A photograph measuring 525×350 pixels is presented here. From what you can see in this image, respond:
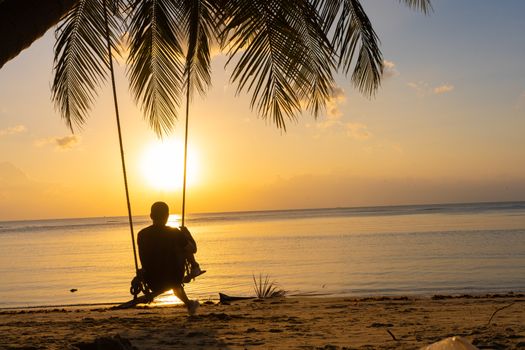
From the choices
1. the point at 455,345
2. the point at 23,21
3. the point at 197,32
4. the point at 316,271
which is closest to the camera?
the point at 455,345

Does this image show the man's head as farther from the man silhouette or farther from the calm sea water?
the calm sea water

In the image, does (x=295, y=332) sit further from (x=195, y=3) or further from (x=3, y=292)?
(x=3, y=292)

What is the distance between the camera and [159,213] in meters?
6.87

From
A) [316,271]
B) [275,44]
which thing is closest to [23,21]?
[275,44]

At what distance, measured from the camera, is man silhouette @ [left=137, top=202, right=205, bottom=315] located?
6734 millimetres

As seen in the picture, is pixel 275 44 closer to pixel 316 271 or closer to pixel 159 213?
pixel 159 213

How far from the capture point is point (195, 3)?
19.7 feet

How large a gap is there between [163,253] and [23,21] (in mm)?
3429

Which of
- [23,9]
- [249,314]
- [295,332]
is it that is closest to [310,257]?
[249,314]

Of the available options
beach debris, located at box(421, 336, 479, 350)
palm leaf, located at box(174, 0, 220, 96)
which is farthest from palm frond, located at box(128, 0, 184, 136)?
beach debris, located at box(421, 336, 479, 350)

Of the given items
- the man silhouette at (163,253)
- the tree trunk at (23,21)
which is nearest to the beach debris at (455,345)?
the tree trunk at (23,21)

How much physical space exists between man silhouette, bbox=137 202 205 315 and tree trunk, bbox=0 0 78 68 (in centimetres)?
311

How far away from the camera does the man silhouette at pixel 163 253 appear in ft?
22.1

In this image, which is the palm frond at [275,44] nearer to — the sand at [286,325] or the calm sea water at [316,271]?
the sand at [286,325]
